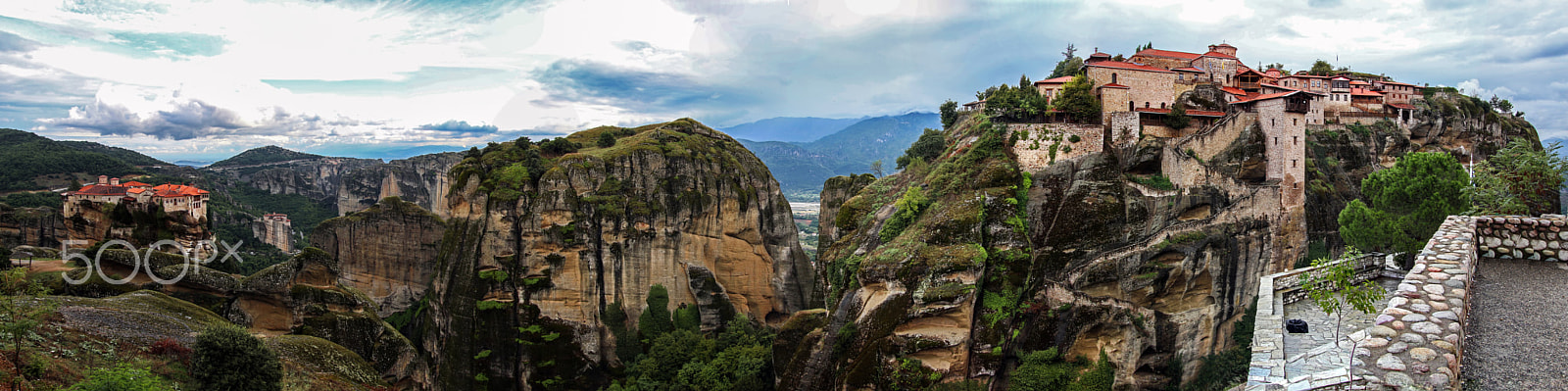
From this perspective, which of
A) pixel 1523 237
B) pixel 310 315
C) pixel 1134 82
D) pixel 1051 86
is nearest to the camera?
pixel 1523 237

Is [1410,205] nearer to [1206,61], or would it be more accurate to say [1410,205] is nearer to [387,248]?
[1206,61]

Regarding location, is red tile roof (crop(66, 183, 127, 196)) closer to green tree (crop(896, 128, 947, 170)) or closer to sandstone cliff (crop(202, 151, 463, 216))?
sandstone cliff (crop(202, 151, 463, 216))

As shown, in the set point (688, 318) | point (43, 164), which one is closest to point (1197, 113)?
point (688, 318)

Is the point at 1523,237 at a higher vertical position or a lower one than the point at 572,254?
higher

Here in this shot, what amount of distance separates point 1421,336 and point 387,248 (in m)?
47.0

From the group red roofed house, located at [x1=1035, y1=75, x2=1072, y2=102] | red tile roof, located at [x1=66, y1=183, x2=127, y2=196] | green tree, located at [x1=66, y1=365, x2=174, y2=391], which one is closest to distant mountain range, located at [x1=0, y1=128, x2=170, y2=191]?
red tile roof, located at [x1=66, y1=183, x2=127, y2=196]

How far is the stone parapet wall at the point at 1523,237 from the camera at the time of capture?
7637 millimetres

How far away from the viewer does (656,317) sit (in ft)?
115

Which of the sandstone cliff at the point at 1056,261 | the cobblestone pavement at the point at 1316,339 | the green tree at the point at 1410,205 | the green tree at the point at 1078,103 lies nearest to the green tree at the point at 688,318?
the sandstone cliff at the point at 1056,261

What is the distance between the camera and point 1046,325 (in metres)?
24.7

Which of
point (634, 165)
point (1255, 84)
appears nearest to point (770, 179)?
point (634, 165)

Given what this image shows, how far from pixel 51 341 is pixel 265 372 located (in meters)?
3.55

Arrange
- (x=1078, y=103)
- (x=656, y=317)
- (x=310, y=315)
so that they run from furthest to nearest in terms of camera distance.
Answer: (x=656, y=317)
(x=1078, y=103)
(x=310, y=315)

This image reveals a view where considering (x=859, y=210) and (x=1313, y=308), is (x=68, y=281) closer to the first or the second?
(x=859, y=210)
